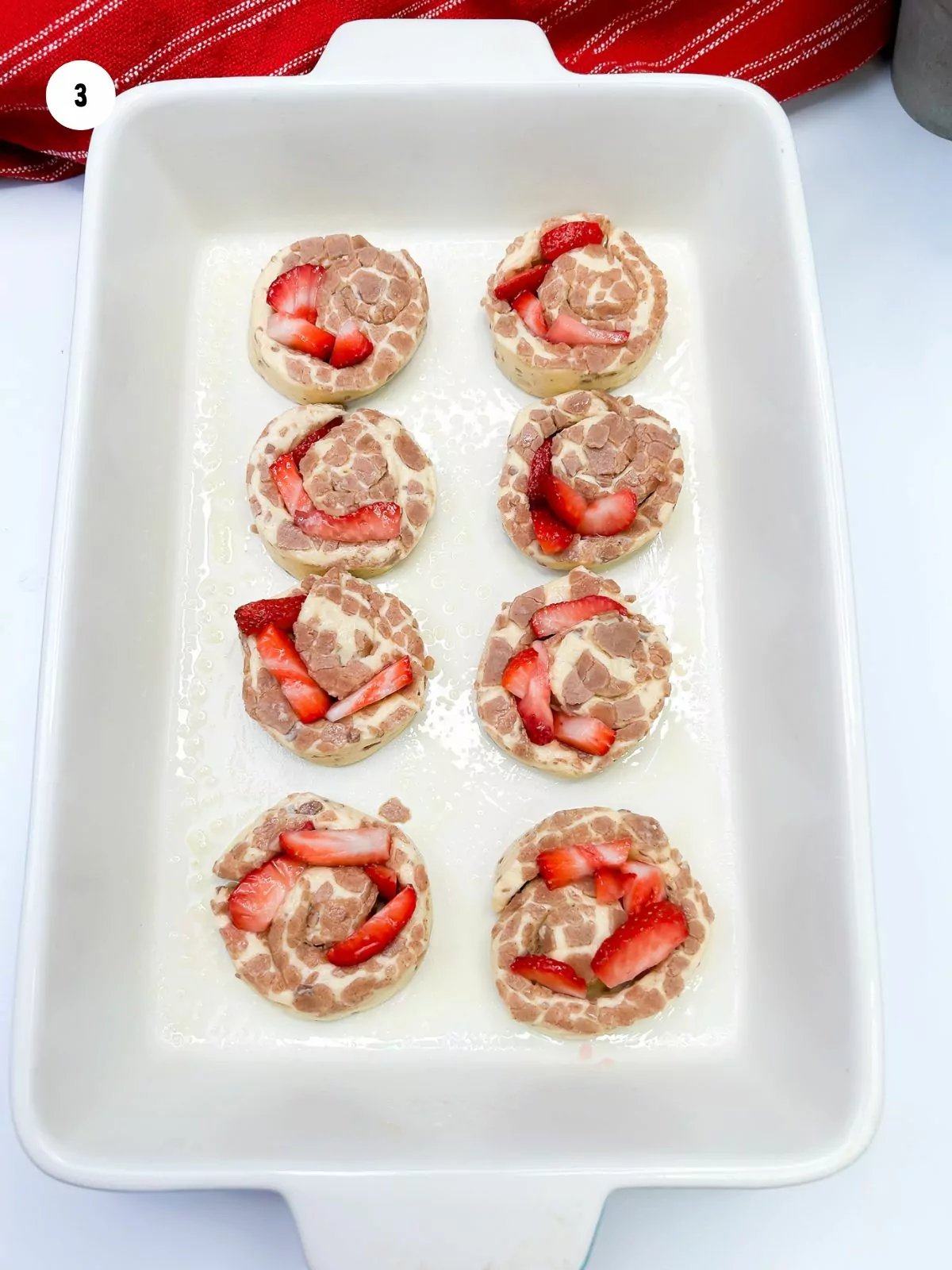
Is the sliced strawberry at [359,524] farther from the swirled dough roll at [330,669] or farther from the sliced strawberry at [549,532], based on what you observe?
the sliced strawberry at [549,532]

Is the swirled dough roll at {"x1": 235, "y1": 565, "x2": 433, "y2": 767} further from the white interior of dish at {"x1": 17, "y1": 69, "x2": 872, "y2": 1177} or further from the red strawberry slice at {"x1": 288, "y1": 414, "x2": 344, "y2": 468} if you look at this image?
the red strawberry slice at {"x1": 288, "y1": 414, "x2": 344, "y2": 468}

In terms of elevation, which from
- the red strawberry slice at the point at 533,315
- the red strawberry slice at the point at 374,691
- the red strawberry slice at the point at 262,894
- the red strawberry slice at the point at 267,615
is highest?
the red strawberry slice at the point at 533,315

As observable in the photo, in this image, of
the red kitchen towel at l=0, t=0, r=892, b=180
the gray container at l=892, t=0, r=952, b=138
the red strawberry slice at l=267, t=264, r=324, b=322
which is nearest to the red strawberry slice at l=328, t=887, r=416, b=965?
the red strawberry slice at l=267, t=264, r=324, b=322

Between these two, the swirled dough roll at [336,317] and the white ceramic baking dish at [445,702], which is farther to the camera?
the swirled dough roll at [336,317]

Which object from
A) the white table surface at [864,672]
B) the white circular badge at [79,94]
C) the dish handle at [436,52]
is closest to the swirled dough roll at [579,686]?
the white table surface at [864,672]

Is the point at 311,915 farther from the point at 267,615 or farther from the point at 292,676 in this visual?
the point at 267,615

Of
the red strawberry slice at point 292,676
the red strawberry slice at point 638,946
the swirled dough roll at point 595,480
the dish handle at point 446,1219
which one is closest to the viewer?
the dish handle at point 446,1219

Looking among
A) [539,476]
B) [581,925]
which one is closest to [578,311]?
[539,476]
